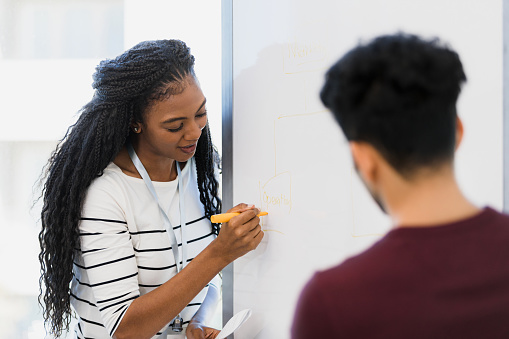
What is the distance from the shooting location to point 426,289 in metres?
0.41

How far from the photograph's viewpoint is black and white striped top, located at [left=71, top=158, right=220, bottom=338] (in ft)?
2.93

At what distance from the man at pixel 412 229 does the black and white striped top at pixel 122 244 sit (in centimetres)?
55

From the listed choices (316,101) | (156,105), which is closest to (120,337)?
(156,105)

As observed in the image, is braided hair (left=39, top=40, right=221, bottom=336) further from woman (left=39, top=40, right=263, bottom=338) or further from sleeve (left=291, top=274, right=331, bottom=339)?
sleeve (left=291, top=274, right=331, bottom=339)

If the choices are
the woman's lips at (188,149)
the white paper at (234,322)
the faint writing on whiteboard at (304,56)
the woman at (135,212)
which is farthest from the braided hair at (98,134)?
the white paper at (234,322)

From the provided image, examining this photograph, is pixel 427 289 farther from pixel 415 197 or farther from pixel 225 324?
pixel 225 324

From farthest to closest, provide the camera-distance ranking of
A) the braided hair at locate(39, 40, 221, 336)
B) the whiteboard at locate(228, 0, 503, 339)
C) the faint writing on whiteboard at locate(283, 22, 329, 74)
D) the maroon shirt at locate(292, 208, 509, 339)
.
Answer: the braided hair at locate(39, 40, 221, 336), the faint writing on whiteboard at locate(283, 22, 329, 74), the whiteboard at locate(228, 0, 503, 339), the maroon shirt at locate(292, 208, 509, 339)

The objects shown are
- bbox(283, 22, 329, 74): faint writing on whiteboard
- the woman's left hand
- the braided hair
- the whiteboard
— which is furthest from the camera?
the woman's left hand

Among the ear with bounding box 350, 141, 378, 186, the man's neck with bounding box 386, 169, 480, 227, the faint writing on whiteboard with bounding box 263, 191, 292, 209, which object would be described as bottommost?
the faint writing on whiteboard with bounding box 263, 191, 292, 209

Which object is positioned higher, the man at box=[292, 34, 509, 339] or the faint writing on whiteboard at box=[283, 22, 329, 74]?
the faint writing on whiteboard at box=[283, 22, 329, 74]

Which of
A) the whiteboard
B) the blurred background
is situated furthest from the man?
the blurred background

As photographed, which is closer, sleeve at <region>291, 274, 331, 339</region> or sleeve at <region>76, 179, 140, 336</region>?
sleeve at <region>291, 274, 331, 339</region>

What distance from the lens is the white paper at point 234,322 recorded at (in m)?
0.91

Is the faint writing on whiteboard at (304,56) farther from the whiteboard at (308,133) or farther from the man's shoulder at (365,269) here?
the man's shoulder at (365,269)
